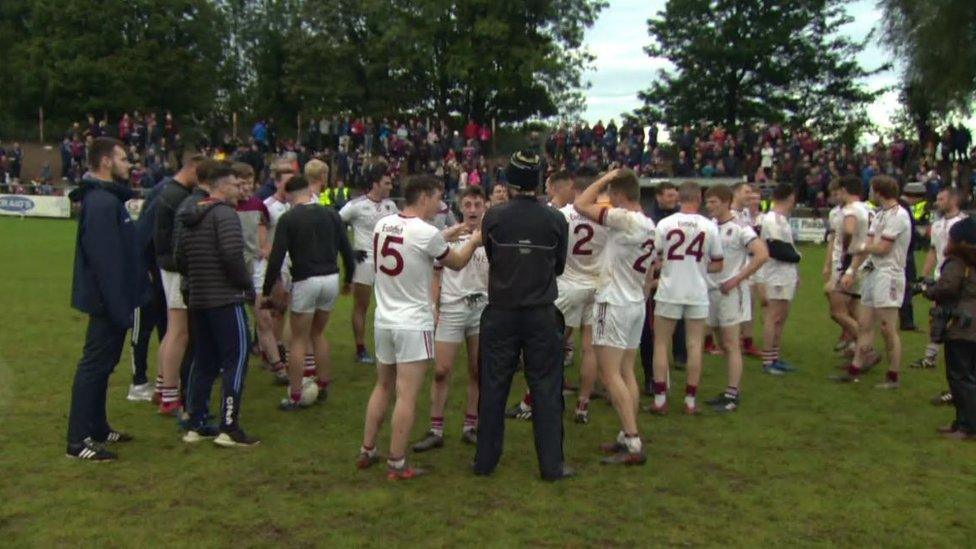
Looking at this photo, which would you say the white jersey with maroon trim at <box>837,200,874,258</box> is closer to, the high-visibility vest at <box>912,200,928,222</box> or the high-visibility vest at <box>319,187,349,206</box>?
the high-visibility vest at <box>319,187,349,206</box>

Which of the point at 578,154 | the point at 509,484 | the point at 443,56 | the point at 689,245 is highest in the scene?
the point at 443,56

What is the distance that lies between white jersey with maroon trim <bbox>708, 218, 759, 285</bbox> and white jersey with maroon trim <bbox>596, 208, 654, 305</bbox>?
2.00m

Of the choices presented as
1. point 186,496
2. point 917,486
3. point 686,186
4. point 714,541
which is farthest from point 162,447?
point 917,486

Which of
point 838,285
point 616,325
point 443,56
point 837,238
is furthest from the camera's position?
point 443,56

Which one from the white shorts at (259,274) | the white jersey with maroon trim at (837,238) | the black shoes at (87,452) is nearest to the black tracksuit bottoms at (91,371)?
the black shoes at (87,452)

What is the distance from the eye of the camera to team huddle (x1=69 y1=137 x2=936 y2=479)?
6.71 m

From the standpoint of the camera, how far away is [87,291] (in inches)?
266

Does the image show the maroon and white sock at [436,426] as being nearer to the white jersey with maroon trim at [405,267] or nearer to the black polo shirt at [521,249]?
the white jersey with maroon trim at [405,267]

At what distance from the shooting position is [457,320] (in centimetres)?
750

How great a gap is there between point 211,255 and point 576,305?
3.03 m

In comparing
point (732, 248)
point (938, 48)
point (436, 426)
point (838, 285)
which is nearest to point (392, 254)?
point (436, 426)

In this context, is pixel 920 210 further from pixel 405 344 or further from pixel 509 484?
pixel 405 344

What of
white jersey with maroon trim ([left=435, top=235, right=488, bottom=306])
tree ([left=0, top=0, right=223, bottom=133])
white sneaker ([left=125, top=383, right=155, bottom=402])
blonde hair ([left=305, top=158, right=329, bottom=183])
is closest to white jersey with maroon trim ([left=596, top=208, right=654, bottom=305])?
white jersey with maroon trim ([left=435, top=235, right=488, bottom=306])

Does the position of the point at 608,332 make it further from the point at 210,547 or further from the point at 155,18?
the point at 155,18
